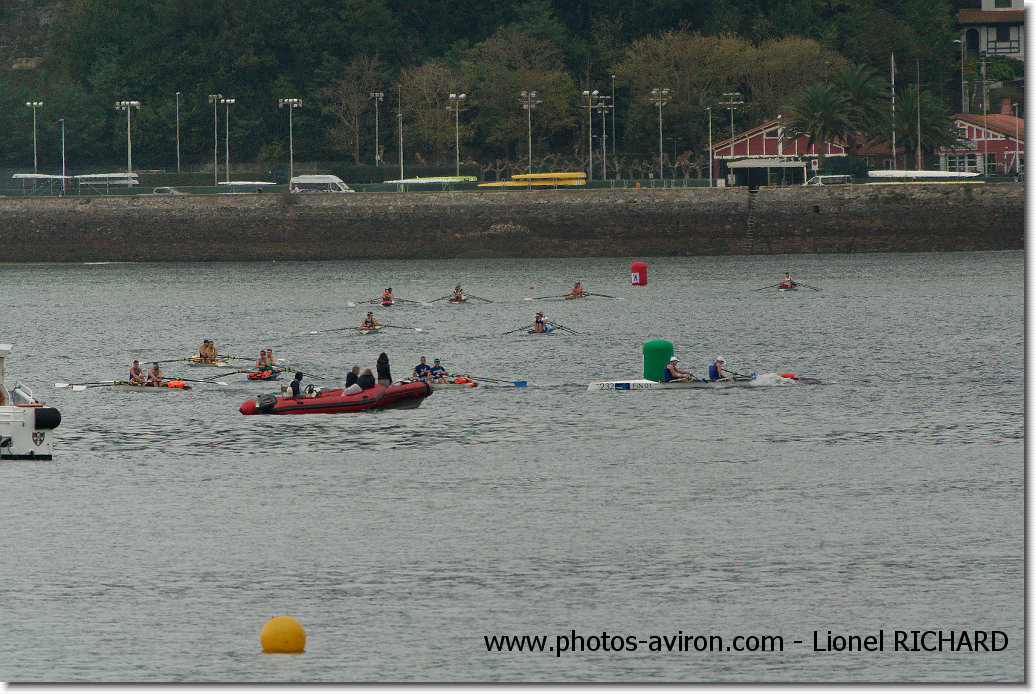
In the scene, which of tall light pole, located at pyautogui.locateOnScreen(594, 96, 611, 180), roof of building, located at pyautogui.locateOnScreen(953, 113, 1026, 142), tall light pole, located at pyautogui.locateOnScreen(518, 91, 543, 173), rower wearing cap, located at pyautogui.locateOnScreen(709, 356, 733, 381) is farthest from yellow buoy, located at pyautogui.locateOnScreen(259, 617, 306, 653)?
roof of building, located at pyautogui.locateOnScreen(953, 113, 1026, 142)

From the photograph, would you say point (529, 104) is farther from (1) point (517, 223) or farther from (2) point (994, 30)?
(2) point (994, 30)

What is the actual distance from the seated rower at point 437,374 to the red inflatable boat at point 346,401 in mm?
3824

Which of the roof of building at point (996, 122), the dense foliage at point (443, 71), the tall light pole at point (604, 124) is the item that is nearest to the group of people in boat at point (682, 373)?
the tall light pole at point (604, 124)

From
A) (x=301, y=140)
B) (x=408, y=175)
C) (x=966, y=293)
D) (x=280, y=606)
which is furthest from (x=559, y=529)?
(x=301, y=140)

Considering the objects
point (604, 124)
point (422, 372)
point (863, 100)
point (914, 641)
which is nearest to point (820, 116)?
point (863, 100)

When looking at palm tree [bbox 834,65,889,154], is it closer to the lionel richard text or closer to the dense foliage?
the dense foliage

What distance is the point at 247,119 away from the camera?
13438cm

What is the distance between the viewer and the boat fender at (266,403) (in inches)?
1683

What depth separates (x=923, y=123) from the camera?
114188mm

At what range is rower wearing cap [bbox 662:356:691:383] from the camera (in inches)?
1843

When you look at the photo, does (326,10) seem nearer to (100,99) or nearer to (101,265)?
(100,99)

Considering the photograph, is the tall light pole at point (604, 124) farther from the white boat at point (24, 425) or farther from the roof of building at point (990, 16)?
the white boat at point (24, 425)

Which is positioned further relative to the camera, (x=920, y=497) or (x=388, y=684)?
(x=920, y=497)

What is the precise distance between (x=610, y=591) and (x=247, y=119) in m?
115
